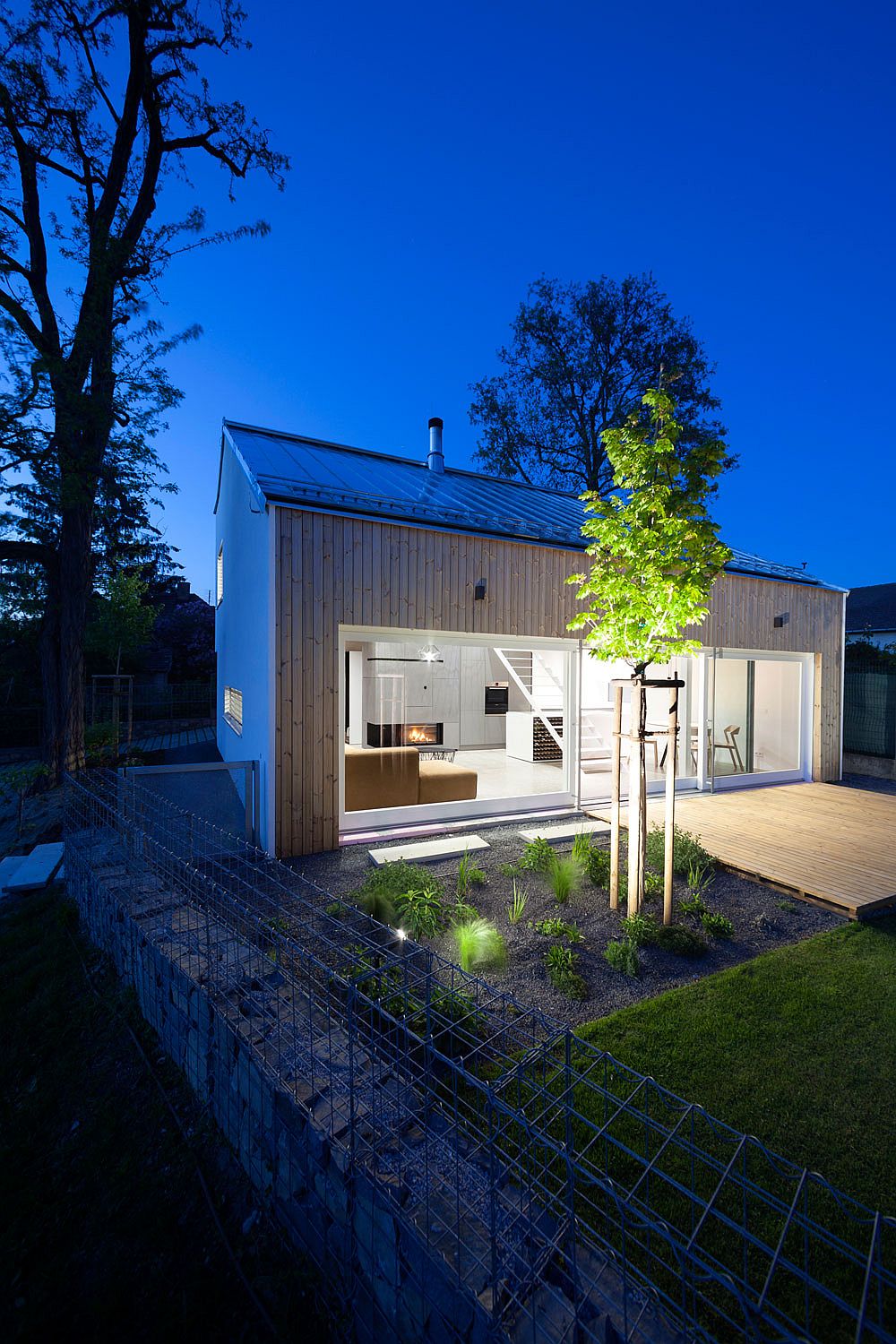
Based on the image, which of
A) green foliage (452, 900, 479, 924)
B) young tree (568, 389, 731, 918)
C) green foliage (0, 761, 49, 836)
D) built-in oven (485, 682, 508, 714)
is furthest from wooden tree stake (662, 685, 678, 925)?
built-in oven (485, 682, 508, 714)

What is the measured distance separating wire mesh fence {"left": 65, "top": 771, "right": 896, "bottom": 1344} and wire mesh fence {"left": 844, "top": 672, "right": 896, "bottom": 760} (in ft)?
41.5

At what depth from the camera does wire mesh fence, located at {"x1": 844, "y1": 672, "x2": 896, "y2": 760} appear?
1213cm

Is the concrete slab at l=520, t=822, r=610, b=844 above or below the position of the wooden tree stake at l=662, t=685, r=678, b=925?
below

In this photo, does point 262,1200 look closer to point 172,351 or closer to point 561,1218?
point 561,1218

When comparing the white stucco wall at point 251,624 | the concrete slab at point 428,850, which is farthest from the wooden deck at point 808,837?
the white stucco wall at point 251,624

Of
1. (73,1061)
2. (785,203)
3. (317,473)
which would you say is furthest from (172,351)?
(785,203)

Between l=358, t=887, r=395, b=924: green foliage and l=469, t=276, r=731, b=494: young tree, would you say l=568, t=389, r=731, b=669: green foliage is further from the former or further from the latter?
l=469, t=276, r=731, b=494: young tree

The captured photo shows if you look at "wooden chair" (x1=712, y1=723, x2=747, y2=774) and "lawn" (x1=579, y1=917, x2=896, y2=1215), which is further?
"wooden chair" (x1=712, y1=723, x2=747, y2=774)

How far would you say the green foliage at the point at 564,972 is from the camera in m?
3.69

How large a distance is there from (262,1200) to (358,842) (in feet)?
13.5

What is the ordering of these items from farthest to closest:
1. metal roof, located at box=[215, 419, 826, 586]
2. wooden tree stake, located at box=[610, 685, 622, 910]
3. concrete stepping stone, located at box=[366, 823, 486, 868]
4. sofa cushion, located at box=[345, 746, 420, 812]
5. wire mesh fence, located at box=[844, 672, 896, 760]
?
wire mesh fence, located at box=[844, 672, 896, 760] < sofa cushion, located at box=[345, 746, 420, 812] < metal roof, located at box=[215, 419, 826, 586] < concrete stepping stone, located at box=[366, 823, 486, 868] < wooden tree stake, located at box=[610, 685, 622, 910]

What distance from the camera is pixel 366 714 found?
472 inches

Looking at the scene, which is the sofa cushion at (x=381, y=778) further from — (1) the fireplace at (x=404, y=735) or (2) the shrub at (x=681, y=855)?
(2) the shrub at (x=681, y=855)

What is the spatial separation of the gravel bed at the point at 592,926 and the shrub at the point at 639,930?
79 mm
